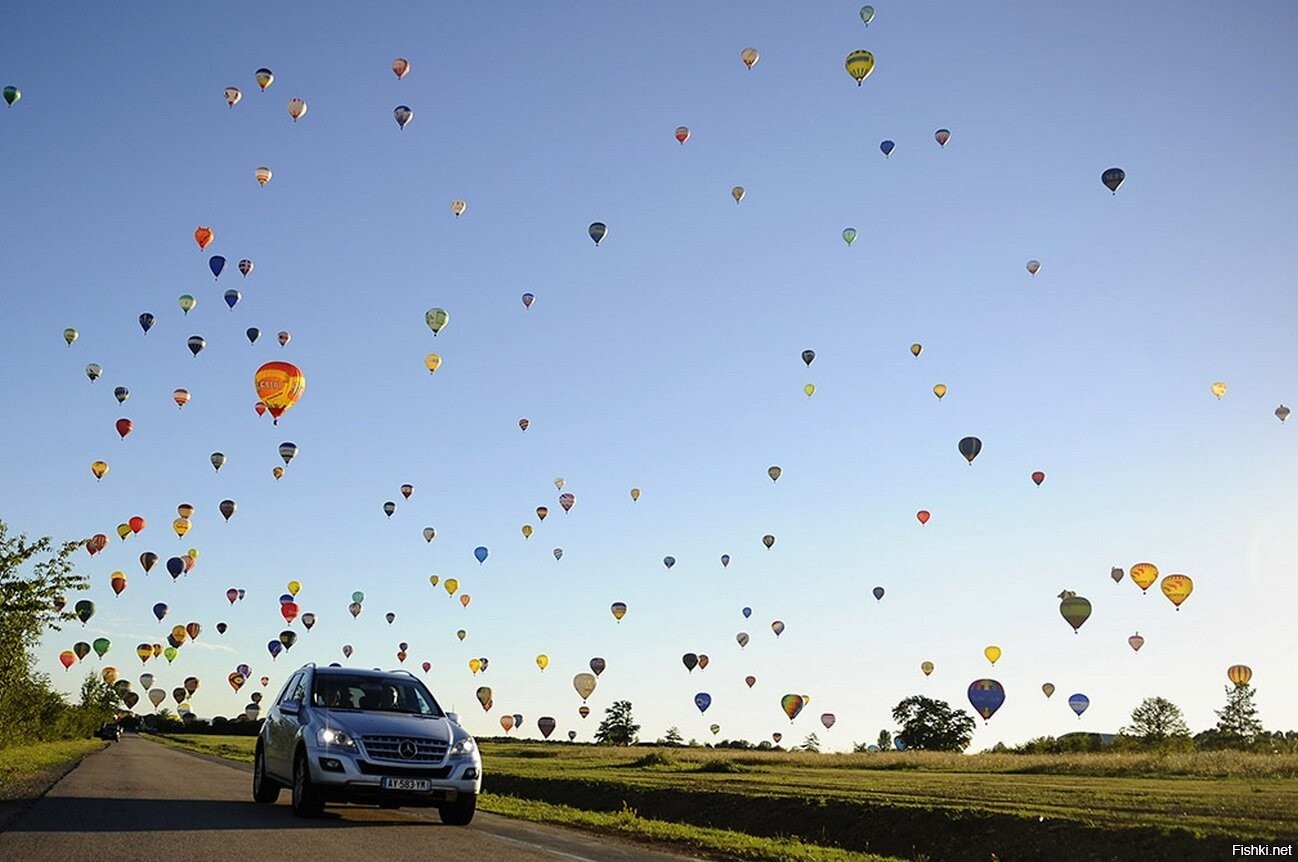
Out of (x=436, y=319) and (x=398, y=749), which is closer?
(x=398, y=749)

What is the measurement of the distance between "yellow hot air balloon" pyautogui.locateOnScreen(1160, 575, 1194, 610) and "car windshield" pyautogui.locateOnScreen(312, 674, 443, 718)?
50741 mm

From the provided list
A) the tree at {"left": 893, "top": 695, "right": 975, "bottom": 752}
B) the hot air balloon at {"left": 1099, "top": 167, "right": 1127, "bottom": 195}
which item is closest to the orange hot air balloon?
the hot air balloon at {"left": 1099, "top": 167, "right": 1127, "bottom": 195}

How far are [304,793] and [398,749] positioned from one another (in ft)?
5.15

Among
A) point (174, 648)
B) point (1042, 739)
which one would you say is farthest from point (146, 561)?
point (1042, 739)

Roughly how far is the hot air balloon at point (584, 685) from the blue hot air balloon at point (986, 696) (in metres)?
24.5

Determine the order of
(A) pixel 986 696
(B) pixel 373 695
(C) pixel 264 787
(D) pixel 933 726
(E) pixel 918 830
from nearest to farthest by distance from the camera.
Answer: (B) pixel 373 695 → (C) pixel 264 787 → (E) pixel 918 830 → (A) pixel 986 696 → (D) pixel 933 726

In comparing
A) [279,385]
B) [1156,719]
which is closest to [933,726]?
[1156,719]

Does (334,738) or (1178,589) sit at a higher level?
(1178,589)

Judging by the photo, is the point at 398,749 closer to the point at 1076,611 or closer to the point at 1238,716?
the point at 1076,611

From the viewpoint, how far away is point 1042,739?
9594 centimetres

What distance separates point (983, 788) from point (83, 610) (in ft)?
164

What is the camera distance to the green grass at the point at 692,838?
16027mm

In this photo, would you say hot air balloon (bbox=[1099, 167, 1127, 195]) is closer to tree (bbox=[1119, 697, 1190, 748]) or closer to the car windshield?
the car windshield

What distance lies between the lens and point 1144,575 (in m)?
60.5
